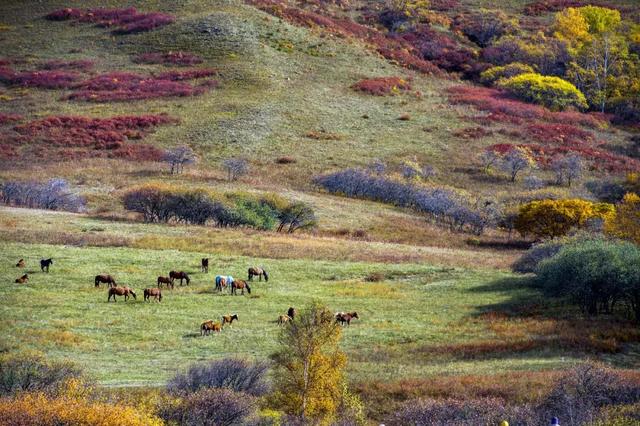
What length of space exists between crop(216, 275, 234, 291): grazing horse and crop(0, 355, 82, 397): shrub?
55.8 ft

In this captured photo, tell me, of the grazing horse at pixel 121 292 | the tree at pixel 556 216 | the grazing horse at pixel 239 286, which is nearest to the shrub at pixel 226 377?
the grazing horse at pixel 121 292

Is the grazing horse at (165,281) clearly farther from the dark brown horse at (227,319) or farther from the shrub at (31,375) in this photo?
the shrub at (31,375)

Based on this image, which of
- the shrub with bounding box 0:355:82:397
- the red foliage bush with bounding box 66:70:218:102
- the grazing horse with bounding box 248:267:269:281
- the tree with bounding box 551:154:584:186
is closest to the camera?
the shrub with bounding box 0:355:82:397

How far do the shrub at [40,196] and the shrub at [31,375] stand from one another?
138 feet

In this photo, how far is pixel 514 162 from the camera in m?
82.9

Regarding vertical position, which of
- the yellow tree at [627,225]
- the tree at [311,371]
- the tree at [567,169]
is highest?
the tree at [311,371]

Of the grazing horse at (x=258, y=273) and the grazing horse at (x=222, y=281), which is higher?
the grazing horse at (x=222, y=281)

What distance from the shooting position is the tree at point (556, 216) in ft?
204

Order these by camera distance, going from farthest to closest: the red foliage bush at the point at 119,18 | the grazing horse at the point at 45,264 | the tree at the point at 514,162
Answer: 1. the red foliage bush at the point at 119,18
2. the tree at the point at 514,162
3. the grazing horse at the point at 45,264

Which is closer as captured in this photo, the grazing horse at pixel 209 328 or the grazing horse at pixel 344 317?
the grazing horse at pixel 209 328

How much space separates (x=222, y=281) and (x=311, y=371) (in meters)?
19.5

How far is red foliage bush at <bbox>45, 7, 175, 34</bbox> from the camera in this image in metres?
116

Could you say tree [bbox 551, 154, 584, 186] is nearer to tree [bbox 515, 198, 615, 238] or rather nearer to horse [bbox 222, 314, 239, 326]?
tree [bbox 515, 198, 615, 238]

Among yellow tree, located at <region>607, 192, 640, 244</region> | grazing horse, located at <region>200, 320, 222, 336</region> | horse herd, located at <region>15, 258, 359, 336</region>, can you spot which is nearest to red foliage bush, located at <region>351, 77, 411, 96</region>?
yellow tree, located at <region>607, 192, 640, 244</region>
